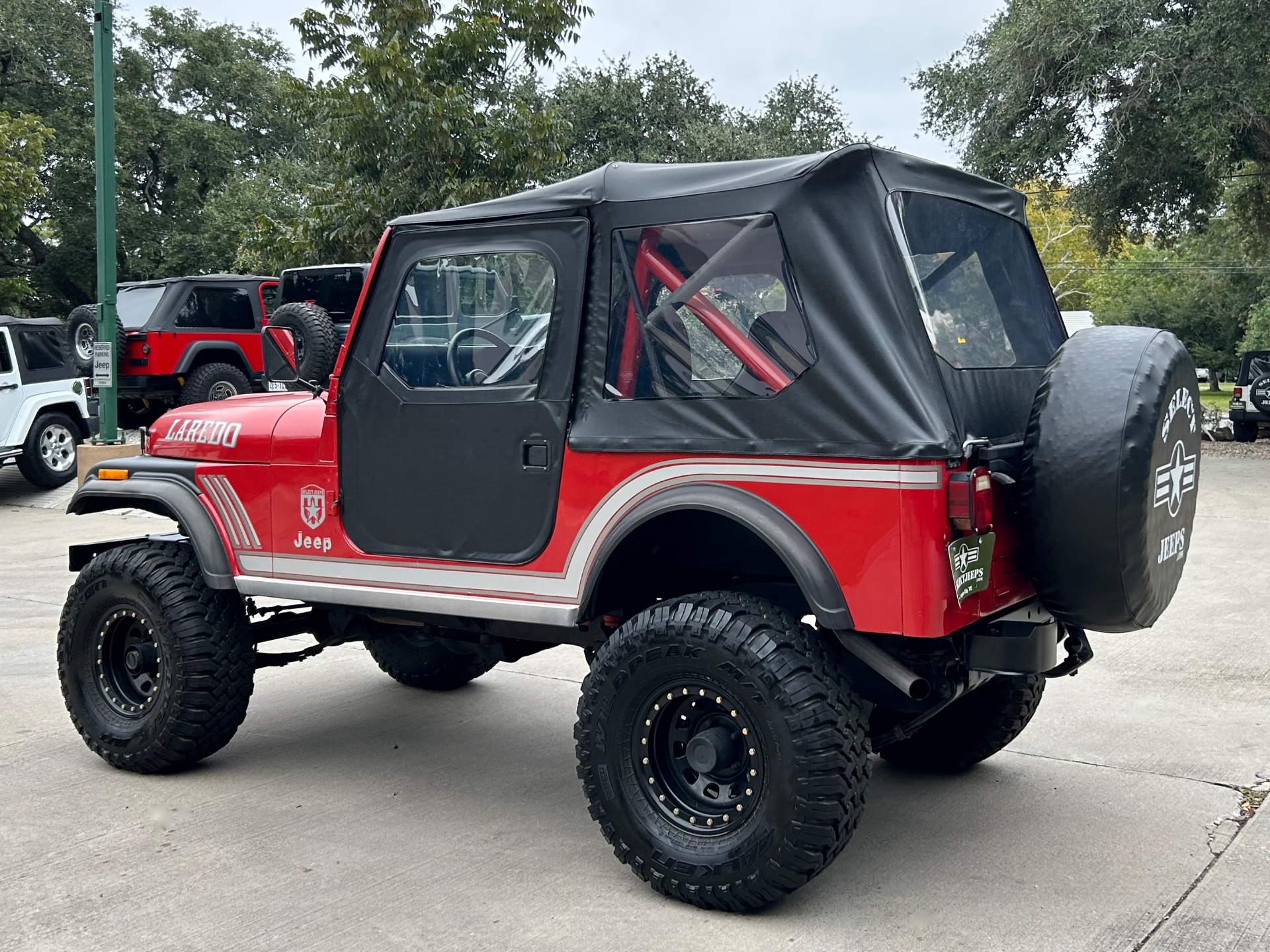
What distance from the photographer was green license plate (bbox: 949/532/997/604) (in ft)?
10.9

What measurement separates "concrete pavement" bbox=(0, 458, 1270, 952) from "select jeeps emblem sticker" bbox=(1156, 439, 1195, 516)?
3.84ft

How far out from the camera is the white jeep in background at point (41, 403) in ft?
46.6

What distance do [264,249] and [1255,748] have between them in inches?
646

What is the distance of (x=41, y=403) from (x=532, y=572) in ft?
41.2

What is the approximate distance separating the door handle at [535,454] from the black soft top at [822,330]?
12 cm

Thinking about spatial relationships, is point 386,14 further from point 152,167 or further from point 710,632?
point 152,167

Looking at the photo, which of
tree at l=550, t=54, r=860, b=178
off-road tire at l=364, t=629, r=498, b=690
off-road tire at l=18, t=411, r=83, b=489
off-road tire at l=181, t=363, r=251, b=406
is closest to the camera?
off-road tire at l=364, t=629, r=498, b=690

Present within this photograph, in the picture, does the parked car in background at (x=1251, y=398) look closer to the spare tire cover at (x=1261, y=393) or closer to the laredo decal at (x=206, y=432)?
the spare tire cover at (x=1261, y=393)

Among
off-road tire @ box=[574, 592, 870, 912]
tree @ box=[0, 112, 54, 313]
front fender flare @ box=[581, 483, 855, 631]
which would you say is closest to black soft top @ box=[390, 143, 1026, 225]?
front fender flare @ box=[581, 483, 855, 631]

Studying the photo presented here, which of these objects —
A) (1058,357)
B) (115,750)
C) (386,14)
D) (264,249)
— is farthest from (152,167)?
(1058,357)

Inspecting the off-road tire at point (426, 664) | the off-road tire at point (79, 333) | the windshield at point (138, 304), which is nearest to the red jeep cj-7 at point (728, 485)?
the off-road tire at point (426, 664)

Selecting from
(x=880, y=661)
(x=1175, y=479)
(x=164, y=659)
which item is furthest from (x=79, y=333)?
(x=1175, y=479)

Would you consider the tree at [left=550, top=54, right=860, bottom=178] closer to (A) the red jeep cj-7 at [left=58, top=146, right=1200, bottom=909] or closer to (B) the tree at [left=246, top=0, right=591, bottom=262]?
(B) the tree at [left=246, top=0, right=591, bottom=262]

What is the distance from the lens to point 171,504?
192 inches
